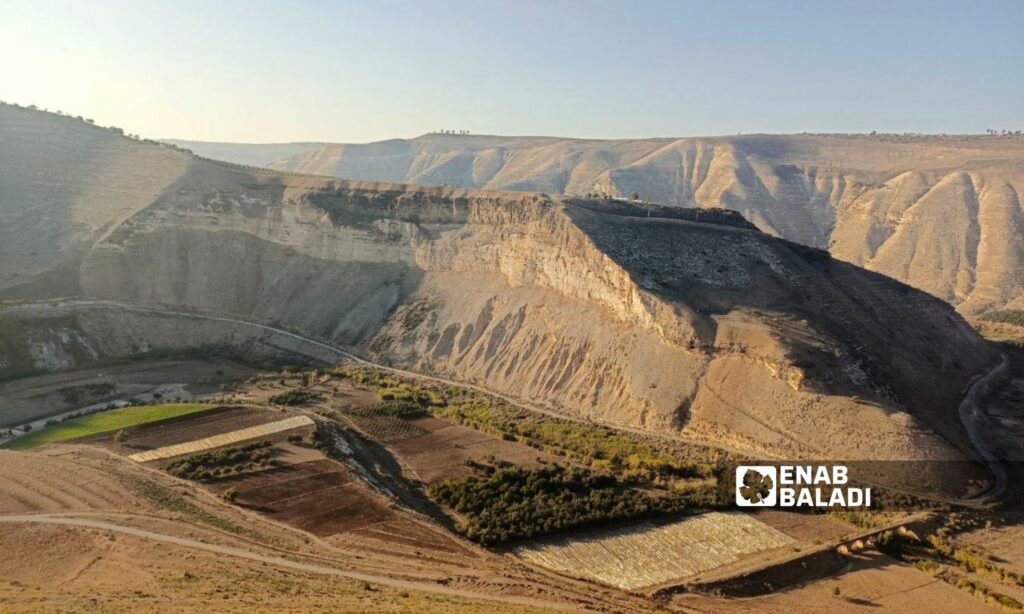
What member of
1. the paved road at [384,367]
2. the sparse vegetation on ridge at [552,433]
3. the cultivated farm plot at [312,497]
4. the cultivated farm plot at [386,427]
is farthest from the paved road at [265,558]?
the paved road at [384,367]

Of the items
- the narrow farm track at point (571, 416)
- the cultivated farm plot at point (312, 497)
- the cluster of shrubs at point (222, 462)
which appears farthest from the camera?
the narrow farm track at point (571, 416)

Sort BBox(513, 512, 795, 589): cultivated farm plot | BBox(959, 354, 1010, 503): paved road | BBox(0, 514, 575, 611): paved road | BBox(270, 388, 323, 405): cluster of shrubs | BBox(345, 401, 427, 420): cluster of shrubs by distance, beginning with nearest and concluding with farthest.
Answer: BBox(0, 514, 575, 611): paved road < BBox(513, 512, 795, 589): cultivated farm plot < BBox(959, 354, 1010, 503): paved road < BBox(345, 401, 427, 420): cluster of shrubs < BBox(270, 388, 323, 405): cluster of shrubs

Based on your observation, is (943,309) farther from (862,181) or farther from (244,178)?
(862,181)

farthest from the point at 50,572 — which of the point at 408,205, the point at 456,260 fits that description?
the point at 408,205

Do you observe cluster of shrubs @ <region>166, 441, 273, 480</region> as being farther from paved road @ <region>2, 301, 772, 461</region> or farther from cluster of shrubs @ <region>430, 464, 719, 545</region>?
paved road @ <region>2, 301, 772, 461</region>

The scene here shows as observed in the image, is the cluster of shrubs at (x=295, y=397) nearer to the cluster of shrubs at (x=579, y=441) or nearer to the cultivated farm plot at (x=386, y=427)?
the cultivated farm plot at (x=386, y=427)

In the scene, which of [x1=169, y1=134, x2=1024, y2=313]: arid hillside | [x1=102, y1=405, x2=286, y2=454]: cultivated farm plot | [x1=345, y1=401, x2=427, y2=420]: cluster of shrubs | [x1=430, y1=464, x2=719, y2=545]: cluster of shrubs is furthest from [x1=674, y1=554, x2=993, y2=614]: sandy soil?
[x1=169, y1=134, x2=1024, y2=313]: arid hillside
